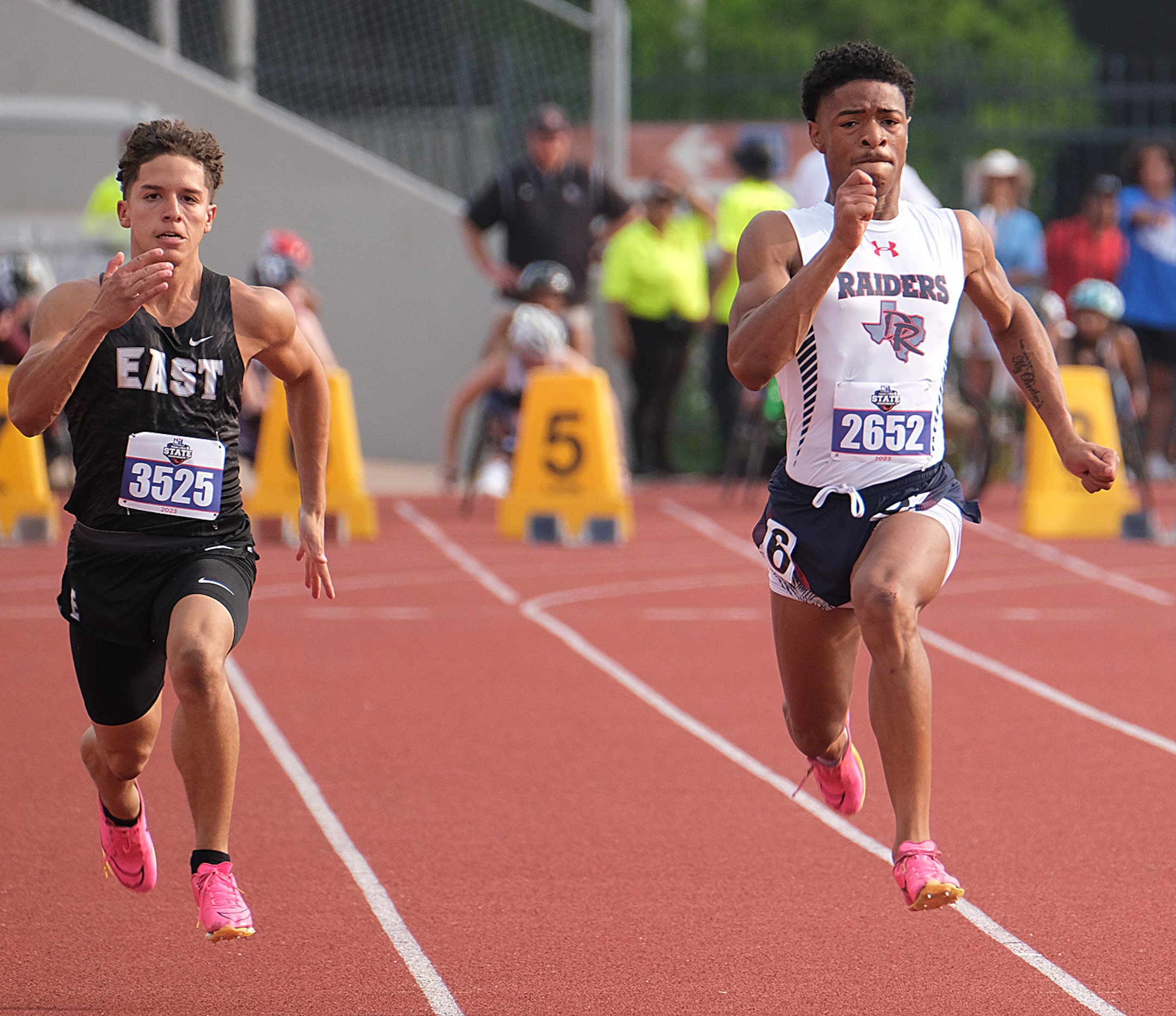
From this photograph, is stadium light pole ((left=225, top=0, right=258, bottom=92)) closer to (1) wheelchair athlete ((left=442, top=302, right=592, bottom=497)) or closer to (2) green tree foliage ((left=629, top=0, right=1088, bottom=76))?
(1) wheelchair athlete ((left=442, top=302, right=592, bottom=497))

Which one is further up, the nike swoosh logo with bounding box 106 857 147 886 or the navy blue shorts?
the navy blue shorts

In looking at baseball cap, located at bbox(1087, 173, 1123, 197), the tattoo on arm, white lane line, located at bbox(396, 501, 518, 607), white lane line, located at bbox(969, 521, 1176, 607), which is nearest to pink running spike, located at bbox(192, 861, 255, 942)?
the tattoo on arm

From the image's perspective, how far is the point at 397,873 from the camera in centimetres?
501

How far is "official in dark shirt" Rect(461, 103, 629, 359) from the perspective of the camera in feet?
41.9

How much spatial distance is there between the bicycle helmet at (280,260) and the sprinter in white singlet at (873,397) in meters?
7.53

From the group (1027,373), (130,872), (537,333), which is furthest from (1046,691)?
(537,333)

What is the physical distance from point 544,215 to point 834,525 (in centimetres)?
890

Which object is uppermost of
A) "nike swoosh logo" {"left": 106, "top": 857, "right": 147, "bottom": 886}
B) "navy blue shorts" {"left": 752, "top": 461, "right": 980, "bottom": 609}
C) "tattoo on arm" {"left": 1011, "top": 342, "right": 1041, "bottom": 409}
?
"tattoo on arm" {"left": 1011, "top": 342, "right": 1041, "bottom": 409}

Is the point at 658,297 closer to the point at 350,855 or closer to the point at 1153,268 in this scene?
the point at 1153,268

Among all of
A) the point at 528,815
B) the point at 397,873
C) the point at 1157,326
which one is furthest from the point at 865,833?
the point at 1157,326

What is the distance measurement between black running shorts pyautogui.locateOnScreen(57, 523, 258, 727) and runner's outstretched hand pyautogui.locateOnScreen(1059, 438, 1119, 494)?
1.91 meters

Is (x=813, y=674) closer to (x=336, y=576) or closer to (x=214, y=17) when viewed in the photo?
(x=336, y=576)

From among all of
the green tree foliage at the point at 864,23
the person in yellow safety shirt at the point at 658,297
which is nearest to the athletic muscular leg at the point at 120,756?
the person in yellow safety shirt at the point at 658,297

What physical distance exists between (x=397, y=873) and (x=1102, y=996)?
1.91 metres
